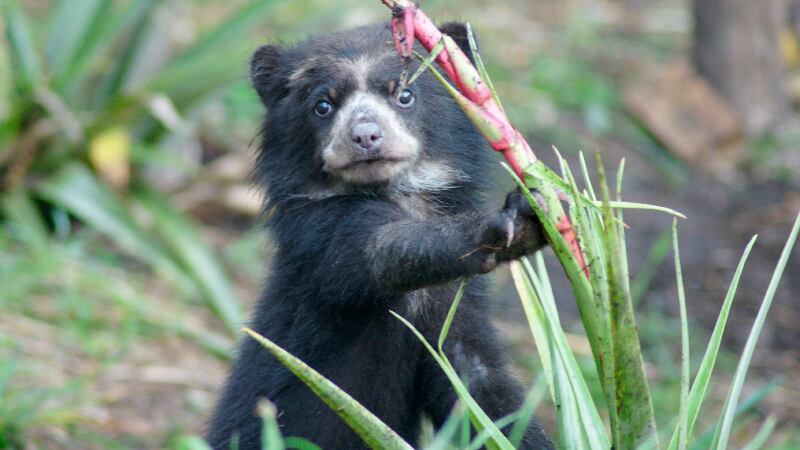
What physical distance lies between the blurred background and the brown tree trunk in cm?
2

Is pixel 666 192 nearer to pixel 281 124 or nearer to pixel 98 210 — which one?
pixel 98 210

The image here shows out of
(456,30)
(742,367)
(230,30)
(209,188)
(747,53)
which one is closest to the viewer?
(742,367)

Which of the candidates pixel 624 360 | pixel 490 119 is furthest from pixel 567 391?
pixel 490 119

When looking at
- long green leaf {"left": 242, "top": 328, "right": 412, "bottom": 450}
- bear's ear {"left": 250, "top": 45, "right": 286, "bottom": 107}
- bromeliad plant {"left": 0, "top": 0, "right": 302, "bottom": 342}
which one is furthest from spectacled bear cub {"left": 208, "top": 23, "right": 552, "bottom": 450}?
bromeliad plant {"left": 0, "top": 0, "right": 302, "bottom": 342}

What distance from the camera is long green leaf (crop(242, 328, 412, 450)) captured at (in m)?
2.44

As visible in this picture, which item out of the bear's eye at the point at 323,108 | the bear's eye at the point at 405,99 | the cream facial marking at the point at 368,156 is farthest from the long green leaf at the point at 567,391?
the bear's eye at the point at 323,108

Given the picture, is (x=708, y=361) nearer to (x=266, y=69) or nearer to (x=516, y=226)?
(x=516, y=226)

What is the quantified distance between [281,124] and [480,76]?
106cm

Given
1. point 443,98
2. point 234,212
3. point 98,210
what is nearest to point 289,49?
point 443,98

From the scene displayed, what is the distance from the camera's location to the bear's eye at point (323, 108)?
3.41 metres

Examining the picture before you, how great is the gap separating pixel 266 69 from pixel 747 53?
5804 millimetres

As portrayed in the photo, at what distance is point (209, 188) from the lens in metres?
7.27

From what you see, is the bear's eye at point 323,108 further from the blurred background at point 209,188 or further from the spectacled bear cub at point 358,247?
the blurred background at point 209,188

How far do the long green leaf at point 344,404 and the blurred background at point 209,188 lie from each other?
53.6 inches
